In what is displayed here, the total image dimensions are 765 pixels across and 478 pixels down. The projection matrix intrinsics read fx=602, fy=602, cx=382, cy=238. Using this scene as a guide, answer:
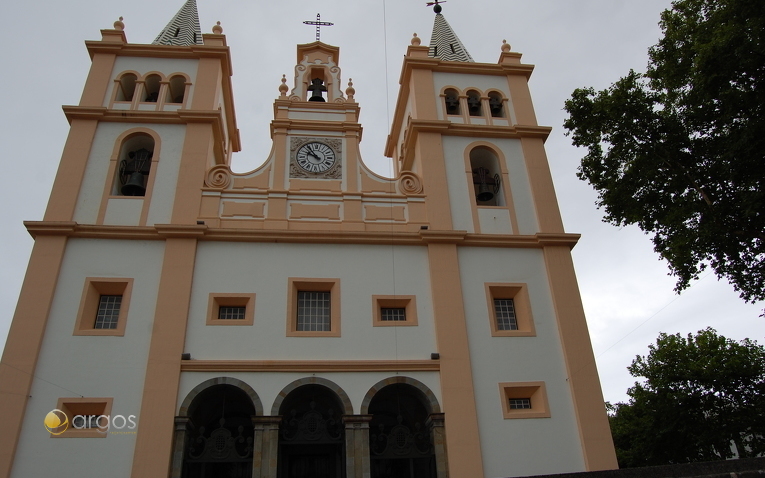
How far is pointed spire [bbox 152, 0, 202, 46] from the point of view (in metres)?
21.4

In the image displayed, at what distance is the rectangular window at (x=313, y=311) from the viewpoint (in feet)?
51.3

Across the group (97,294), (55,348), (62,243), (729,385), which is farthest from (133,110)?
(729,385)

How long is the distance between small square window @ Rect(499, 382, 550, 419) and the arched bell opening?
407 centimetres

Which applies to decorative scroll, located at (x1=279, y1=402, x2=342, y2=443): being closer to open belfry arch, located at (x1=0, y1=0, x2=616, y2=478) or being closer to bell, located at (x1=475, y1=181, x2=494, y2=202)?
open belfry arch, located at (x1=0, y1=0, x2=616, y2=478)

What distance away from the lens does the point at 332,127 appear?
61.8ft

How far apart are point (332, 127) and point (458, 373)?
28.1ft

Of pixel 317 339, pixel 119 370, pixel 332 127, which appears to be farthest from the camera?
pixel 332 127

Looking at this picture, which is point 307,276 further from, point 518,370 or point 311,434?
point 518,370

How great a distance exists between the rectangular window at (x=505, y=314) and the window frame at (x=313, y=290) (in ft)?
14.3

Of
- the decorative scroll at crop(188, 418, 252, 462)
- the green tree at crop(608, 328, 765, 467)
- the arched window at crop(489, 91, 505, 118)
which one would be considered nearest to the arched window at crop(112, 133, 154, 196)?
the decorative scroll at crop(188, 418, 252, 462)

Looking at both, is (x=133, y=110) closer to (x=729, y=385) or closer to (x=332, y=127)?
(x=332, y=127)

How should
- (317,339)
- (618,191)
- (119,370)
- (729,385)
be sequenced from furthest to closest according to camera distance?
(729,385)
(618,191)
(317,339)
(119,370)

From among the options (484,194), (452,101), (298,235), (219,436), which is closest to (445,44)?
(452,101)

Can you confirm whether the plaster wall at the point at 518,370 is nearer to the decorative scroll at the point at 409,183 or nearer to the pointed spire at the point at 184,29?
the decorative scroll at the point at 409,183
